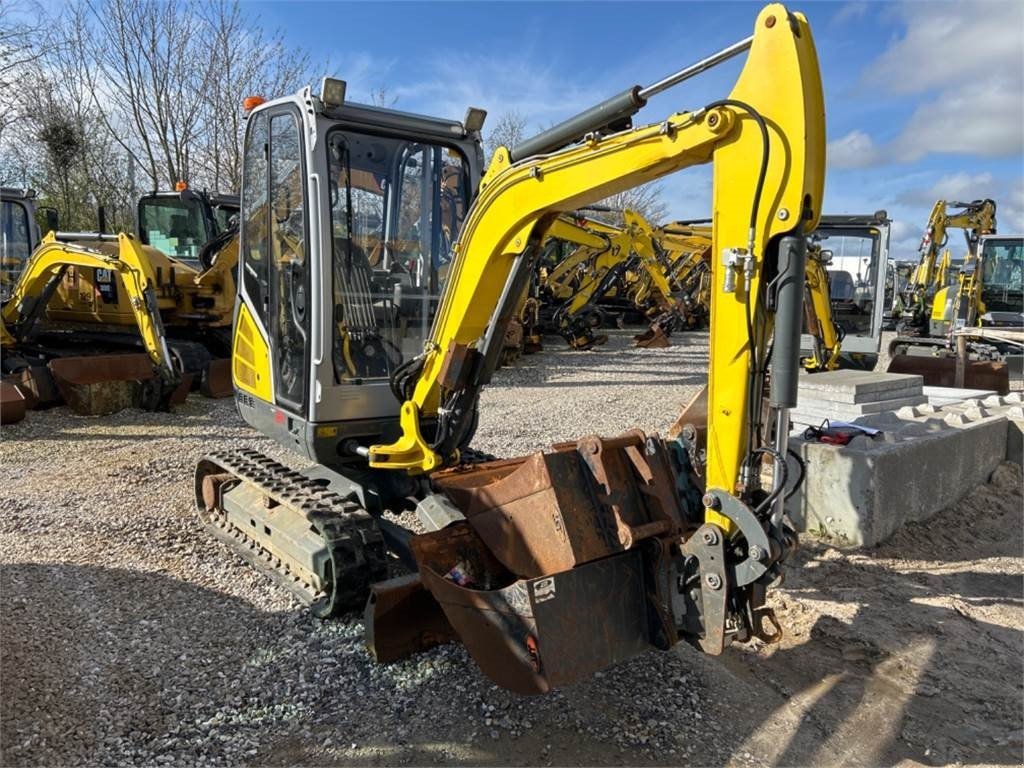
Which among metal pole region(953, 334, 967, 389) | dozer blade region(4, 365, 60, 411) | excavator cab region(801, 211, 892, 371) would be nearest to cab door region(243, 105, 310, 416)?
dozer blade region(4, 365, 60, 411)

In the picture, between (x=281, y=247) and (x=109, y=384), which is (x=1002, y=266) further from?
(x=109, y=384)

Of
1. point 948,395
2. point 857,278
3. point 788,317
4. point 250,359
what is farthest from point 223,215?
point 788,317

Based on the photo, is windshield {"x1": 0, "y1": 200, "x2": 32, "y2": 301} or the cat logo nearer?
the cat logo

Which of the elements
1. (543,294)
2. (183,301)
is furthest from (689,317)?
(183,301)

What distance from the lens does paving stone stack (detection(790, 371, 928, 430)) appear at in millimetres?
6602

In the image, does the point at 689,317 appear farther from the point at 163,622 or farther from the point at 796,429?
the point at 163,622

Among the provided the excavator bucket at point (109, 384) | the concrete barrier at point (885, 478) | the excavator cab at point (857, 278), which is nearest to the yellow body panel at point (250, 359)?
the concrete barrier at point (885, 478)

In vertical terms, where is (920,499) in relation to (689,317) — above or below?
Result: below

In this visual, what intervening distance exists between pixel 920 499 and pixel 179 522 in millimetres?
5199

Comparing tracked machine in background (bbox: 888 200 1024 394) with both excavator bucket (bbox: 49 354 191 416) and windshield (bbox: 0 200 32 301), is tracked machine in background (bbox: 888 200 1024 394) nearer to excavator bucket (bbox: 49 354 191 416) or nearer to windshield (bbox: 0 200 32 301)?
excavator bucket (bbox: 49 354 191 416)

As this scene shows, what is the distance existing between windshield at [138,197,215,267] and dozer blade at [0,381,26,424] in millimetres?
4001

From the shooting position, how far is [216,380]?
9734 mm

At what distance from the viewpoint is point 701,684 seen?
3277 mm

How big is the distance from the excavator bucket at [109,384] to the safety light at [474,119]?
581 centimetres
